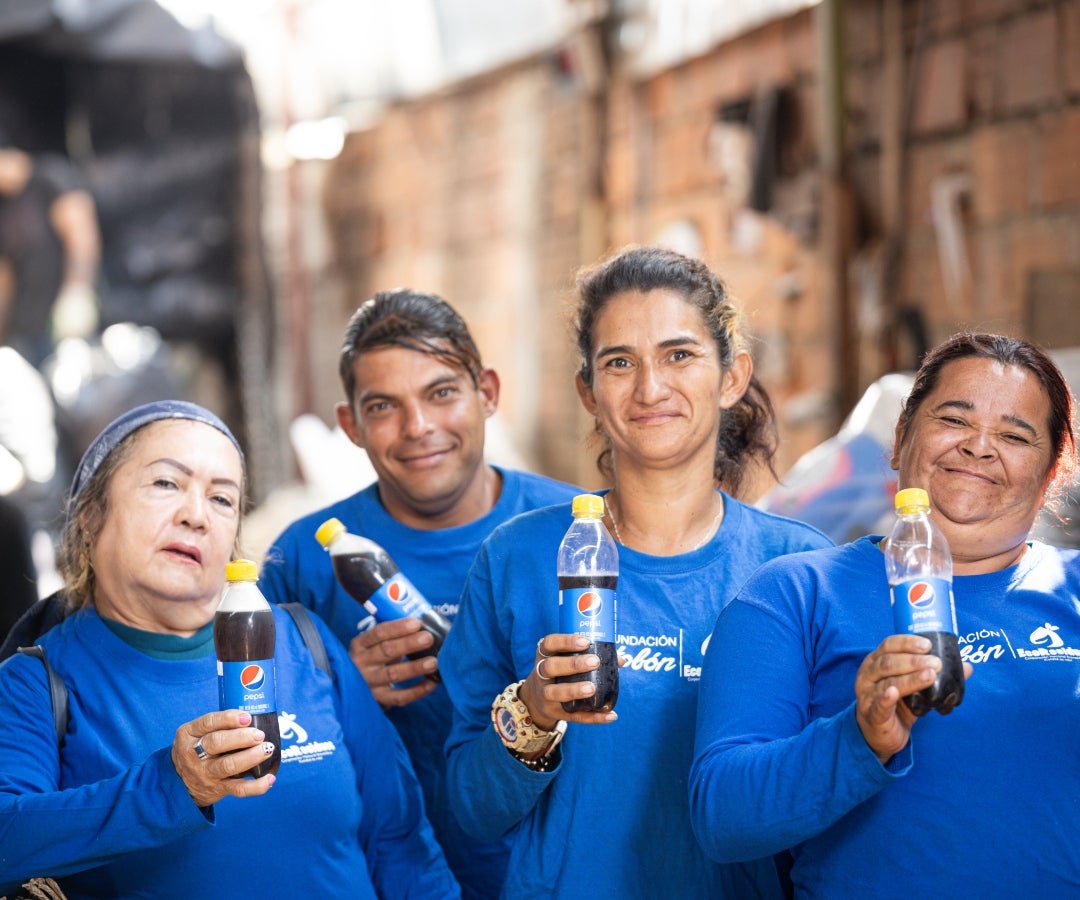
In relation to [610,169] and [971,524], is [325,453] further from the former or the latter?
[971,524]

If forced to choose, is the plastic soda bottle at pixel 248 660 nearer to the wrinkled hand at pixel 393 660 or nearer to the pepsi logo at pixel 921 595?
the wrinkled hand at pixel 393 660

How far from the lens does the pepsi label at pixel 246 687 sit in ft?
6.68

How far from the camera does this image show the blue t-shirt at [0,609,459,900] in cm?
206

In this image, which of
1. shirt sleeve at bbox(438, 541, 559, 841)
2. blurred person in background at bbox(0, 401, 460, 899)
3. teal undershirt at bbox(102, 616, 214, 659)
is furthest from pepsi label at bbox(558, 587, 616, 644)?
teal undershirt at bbox(102, 616, 214, 659)

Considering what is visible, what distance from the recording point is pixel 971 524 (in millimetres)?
2180

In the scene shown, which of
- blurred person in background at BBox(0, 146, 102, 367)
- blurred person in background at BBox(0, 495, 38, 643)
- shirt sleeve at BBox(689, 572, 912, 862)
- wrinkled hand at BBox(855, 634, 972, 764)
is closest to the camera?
wrinkled hand at BBox(855, 634, 972, 764)

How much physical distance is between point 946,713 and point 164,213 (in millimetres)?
8612

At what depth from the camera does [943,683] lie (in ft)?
5.84

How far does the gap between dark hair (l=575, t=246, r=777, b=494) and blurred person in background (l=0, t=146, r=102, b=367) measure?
22.0 feet

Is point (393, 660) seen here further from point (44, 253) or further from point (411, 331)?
point (44, 253)

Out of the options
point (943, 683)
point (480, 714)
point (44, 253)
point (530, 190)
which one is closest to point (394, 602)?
point (480, 714)

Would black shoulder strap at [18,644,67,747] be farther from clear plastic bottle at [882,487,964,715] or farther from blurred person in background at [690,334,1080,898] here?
clear plastic bottle at [882,487,964,715]

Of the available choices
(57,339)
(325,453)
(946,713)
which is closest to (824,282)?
(325,453)

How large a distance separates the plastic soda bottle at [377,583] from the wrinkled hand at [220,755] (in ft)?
2.27
